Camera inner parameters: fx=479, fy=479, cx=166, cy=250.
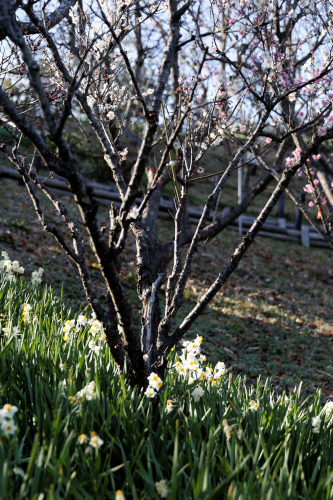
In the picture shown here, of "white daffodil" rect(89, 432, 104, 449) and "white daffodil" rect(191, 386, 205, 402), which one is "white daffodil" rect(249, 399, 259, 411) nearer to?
"white daffodil" rect(191, 386, 205, 402)

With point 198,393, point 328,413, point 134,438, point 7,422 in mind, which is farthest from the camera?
point 328,413

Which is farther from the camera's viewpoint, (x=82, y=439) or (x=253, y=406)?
(x=253, y=406)

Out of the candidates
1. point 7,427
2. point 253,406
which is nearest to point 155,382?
point 253,406

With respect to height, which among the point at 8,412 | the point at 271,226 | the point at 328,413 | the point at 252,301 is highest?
the point at 271,226

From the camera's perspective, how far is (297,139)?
5117 millimetres

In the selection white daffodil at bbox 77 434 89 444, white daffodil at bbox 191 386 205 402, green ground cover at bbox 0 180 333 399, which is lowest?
green ground cover at bbox 0 180 333 399

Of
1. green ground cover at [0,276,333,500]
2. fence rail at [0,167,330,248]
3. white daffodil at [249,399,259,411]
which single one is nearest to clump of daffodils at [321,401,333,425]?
green ground cover at [0,276,333,500]

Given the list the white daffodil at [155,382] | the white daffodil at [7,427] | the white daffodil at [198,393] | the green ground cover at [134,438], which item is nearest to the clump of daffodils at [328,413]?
the green ground cover at [134,438]

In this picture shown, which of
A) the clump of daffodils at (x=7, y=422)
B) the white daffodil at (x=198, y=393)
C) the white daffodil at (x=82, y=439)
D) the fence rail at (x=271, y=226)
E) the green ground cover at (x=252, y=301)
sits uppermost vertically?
the fence rail at (x=271, y=226)

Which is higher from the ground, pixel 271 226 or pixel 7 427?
pixel 271 226

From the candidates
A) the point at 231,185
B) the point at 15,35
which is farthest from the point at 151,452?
the point at 231,185

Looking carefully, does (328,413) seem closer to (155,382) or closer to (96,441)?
(155,382)

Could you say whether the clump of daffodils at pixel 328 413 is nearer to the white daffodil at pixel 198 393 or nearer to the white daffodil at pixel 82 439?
the white daffodil at pixel 198 393

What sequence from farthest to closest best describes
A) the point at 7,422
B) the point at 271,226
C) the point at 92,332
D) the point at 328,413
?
the point at 271,226 < the point at 92,332 < the point at 328,413 < the point at 7,422
